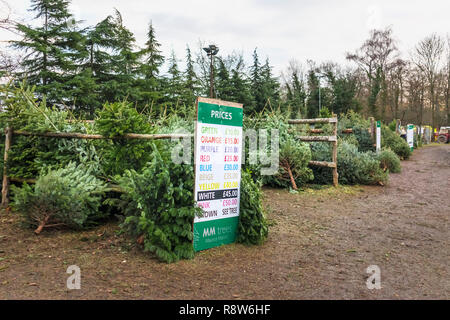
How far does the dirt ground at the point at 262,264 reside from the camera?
3.39 meters

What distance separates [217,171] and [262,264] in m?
1.24

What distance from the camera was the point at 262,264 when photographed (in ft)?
13.6

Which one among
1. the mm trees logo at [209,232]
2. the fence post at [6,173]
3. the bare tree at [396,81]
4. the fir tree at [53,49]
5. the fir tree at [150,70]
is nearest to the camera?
the mm trees logo at [209,232]

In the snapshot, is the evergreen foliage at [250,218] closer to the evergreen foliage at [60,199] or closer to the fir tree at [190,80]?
the evergreen foliage at [60,199]

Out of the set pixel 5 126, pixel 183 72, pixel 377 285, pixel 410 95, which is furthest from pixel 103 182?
pixel 410 95

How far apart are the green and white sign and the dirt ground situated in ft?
0.80

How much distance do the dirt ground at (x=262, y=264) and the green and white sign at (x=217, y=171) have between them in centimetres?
24

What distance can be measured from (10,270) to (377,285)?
3828 mm

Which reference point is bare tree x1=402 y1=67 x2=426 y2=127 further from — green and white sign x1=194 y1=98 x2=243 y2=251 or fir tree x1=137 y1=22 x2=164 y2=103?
green and white sign x1=194 y1=98 x2=243 y2=251

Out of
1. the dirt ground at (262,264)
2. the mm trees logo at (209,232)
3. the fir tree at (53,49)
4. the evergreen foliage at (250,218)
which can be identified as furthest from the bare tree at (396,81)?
the mm trees logo at (209,232)

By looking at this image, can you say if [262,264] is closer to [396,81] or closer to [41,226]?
[41,226]

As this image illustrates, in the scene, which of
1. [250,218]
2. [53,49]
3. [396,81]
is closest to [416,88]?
[396,81]

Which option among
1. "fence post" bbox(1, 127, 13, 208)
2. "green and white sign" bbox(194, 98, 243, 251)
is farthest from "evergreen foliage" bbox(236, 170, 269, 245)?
"fence post" bbox(1, 127, 13, 208)

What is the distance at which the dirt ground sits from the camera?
11.1 ft
